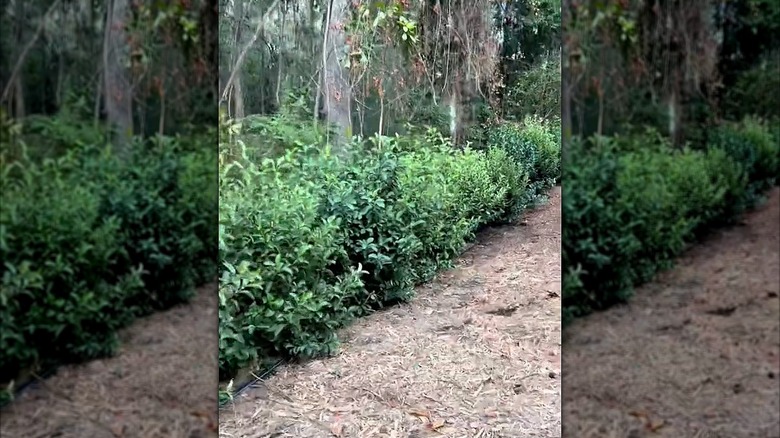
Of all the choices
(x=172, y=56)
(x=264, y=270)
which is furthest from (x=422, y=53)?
(x=172, y=56)

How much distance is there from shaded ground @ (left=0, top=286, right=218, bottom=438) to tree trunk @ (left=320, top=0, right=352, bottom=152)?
2548 millimetres

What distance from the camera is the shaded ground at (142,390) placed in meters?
1.47

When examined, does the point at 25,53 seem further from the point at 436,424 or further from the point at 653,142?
the point at 436,424

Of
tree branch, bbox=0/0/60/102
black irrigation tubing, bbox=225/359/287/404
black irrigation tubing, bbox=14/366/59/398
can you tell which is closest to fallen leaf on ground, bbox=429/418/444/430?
black irrigation tubing, bbox=225/359/287/404

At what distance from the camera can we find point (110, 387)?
5.01 ft

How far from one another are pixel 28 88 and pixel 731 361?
1723 mm

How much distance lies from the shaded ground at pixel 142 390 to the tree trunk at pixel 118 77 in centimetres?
44

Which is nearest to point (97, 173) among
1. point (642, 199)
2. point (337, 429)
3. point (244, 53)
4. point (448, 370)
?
point (642, 199)

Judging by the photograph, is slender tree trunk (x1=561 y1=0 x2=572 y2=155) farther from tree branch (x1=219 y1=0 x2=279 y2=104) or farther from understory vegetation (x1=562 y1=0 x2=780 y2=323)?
tree branch (x1=219 y1=0 x2=279 y2=104)

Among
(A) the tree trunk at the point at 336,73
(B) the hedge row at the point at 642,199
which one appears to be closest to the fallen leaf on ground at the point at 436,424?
(A) the tree trunk at the point at 336,73

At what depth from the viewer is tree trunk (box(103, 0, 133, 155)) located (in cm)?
151

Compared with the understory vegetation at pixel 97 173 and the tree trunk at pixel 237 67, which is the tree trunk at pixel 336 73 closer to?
the tree trunk at pixel 237 67

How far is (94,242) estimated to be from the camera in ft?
4.91

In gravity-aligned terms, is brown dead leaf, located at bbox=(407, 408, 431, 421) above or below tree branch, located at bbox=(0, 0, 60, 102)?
below
